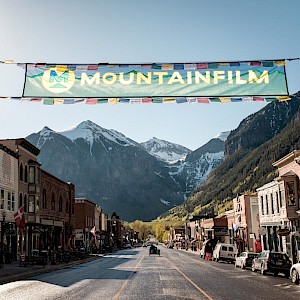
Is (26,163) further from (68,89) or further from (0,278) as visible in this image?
(68,89)

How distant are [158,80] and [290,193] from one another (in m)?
33.7

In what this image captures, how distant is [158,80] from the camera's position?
58.2 ft

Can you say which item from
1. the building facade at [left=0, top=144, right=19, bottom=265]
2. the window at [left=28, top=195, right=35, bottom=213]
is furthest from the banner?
the window at [left=28, top=195, right=35, bottom=213]

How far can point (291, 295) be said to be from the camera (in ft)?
67.7

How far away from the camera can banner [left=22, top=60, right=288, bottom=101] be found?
17578 mm

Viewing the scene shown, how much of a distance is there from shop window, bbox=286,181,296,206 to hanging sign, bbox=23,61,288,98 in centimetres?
3177

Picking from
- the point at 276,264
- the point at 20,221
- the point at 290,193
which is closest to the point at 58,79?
the point at 276,264

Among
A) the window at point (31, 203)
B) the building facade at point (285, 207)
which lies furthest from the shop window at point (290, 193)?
the window at point (31, 203)

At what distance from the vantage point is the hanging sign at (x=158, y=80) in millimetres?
17578

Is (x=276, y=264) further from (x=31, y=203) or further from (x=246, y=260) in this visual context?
(x=31, y=203)

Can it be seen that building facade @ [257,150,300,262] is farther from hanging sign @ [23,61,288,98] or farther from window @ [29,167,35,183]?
hanging sign @ [23,61,288,98]

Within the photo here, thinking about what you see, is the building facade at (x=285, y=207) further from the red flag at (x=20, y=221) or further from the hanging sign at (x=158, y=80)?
the hanging sign at (x=158, y=80)

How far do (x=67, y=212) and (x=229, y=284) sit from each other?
61.8 meters

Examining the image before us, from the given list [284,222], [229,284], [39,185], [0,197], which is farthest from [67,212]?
[229,284]
